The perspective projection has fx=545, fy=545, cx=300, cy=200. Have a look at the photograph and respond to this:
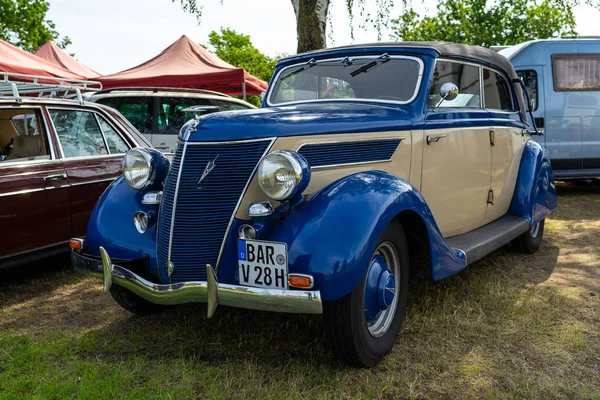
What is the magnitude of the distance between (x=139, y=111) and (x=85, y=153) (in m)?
3.37

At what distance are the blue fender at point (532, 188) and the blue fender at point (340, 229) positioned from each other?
230cm

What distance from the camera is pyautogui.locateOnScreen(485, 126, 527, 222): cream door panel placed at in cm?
445

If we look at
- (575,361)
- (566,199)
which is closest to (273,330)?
(575,361)

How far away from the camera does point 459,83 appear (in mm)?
4148

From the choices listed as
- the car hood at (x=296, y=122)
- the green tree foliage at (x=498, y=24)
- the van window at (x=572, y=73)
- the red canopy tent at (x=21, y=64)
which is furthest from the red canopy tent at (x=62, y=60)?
the green tree foliage at (x=498, y=24)

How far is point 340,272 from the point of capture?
247 cm

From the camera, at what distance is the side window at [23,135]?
14.4 ft

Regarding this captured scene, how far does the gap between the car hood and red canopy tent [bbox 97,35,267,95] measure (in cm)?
852

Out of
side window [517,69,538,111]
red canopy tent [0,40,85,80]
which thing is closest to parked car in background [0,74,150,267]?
red canopy tent [0,40,85,80]

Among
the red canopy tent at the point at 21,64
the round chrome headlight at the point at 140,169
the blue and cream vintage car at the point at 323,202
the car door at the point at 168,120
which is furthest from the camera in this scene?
the red canopy tent at the point at 21,64

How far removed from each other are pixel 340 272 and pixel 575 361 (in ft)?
4.91

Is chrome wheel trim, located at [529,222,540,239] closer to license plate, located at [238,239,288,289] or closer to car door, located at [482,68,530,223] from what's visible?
car door, located at [482,68,530,223]

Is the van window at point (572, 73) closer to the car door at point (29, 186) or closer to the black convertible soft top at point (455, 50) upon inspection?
the black convertible soft top at point (455, 50)

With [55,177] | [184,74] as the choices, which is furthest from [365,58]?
[184,74]
